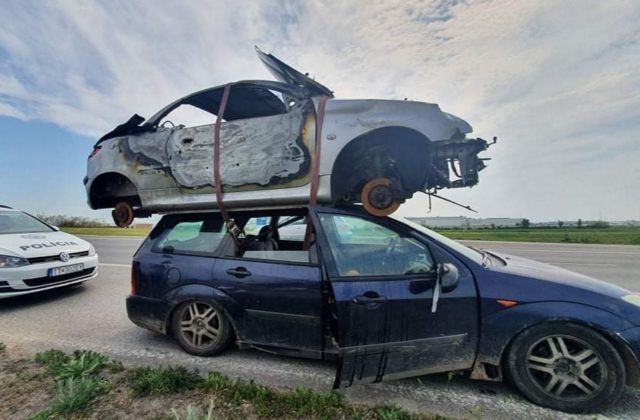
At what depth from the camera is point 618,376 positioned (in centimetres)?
218

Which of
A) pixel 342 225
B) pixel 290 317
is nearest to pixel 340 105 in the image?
pixel 342 225

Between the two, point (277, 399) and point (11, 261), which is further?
point (11, 261)

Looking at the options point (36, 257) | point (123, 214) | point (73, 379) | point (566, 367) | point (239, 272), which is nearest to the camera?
point (566, 367)

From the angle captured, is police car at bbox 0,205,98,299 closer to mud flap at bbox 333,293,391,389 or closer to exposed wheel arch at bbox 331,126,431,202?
exposed wheel arch at bbox 331,126,431,202

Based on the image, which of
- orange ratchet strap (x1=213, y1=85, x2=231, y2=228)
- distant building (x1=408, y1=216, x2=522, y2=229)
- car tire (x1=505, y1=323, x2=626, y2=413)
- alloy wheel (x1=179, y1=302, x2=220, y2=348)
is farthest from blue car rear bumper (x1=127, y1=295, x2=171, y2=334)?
distant building (x1=408, y1=216, x2=522, y2=229)

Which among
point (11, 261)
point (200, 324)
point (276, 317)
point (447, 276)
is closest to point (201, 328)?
point (200, 324)

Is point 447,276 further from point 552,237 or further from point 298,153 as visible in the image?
point 552,237

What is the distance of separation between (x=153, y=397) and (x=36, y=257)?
12.8 ft

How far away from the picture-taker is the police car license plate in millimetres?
5020

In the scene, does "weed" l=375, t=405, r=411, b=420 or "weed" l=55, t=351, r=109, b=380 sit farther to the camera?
"weed" l=55, t=351, r=109, b=380

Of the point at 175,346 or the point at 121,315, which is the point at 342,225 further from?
the point at 121,315

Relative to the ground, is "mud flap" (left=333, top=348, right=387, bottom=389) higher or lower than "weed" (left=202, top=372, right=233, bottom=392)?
higher

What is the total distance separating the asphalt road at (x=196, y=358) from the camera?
7.68 ft

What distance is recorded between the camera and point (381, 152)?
315 centimetres
